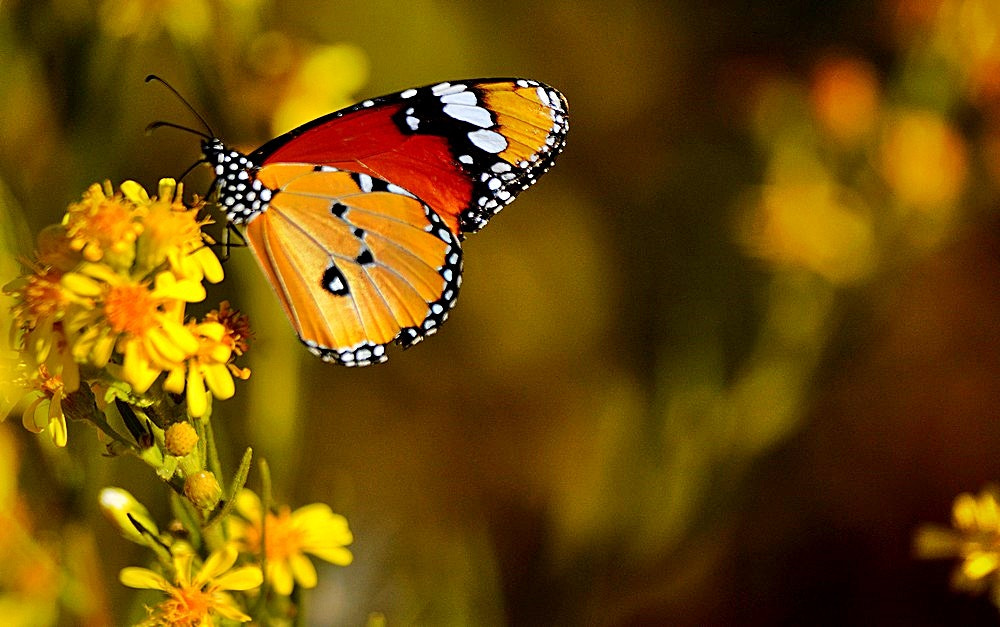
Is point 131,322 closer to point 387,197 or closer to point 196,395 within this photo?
point 196,395

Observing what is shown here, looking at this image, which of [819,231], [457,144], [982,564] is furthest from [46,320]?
[819,231]

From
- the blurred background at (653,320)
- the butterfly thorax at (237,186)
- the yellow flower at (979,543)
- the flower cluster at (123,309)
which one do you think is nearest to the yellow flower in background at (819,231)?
the blurred background at (653,320)

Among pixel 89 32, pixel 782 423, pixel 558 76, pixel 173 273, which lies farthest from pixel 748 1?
pixel 173 273

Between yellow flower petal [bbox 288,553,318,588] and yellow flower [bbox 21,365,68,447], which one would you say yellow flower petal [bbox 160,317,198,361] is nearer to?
yellow flower [bbox 21,365,68,447]

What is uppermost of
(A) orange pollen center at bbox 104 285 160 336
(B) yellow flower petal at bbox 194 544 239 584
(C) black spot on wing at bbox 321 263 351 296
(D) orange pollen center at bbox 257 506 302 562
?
(C) black spot on wing at bbox 321 263 351 296

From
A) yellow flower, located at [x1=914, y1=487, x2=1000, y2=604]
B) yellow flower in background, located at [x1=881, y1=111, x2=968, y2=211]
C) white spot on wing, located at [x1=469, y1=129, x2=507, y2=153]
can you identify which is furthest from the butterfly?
yellow flower in background, located at [x1=881, y1=111, x2=968, y2=211]

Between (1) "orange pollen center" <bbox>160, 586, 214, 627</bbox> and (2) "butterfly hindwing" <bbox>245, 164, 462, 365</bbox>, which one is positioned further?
(2) "butterfly hindwing" <bbox>245, 164, 462, 365</bbox>

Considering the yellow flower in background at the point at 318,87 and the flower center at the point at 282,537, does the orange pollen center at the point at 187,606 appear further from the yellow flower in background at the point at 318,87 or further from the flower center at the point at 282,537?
the yellow flower in background at the point at 318,87
